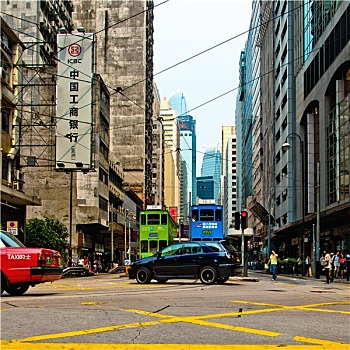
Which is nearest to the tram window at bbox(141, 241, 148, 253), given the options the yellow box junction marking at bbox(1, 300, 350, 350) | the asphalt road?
the asphalt road

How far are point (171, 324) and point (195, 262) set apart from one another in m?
12.0

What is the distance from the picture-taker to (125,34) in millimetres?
98312

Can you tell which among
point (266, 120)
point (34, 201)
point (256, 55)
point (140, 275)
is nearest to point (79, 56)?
point (34, 201)

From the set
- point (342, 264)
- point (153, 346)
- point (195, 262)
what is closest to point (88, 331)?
point (153, 346)

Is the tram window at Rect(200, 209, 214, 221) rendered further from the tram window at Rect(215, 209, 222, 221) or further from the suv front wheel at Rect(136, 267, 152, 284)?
the suv front wheel at Rect(136, 267, 152, 284)

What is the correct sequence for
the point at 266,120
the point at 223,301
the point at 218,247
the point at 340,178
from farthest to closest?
the point at 266,120, the point at 340,178, the point at 218,247, the point at 223,301

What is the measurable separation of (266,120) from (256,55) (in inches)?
999

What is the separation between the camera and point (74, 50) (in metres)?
44.2

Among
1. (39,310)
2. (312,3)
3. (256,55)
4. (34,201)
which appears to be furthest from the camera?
(256,55)

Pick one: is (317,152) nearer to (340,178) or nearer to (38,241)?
(340,178)

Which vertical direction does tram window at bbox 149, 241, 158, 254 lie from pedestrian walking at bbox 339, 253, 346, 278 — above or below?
above

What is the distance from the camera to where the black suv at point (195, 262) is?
20984mm

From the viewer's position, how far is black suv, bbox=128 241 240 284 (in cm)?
2098

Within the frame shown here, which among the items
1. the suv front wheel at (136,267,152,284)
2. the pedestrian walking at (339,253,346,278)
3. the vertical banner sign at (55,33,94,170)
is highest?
the vertical banner sign at (55,33,94,170)
